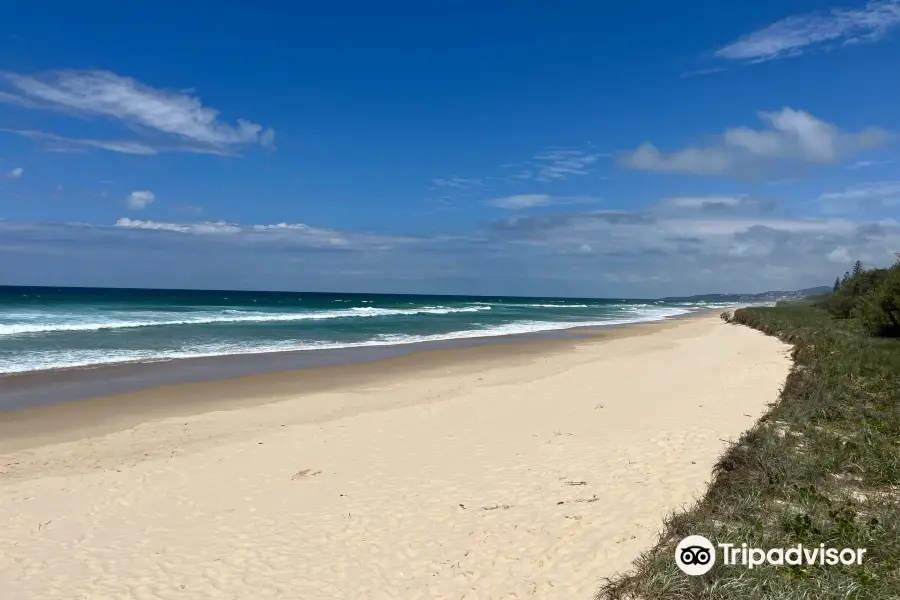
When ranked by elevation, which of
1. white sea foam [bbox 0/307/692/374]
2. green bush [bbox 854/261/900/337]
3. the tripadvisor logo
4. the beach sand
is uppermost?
green bush [bbox 854/261/900/337]

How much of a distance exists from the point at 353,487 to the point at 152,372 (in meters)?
13.1

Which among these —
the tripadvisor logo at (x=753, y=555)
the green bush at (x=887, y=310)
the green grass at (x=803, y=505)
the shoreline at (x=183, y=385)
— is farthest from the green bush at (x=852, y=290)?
the tripadvisor logo at (x=753, y=555)

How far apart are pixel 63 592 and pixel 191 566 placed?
40.4 inches

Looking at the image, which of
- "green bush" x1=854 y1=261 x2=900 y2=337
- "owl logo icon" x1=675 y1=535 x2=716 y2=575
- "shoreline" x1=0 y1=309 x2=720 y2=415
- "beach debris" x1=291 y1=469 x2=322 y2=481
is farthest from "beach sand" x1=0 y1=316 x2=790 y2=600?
"green bush" x1=854 y1=261 x2=900 y2=337

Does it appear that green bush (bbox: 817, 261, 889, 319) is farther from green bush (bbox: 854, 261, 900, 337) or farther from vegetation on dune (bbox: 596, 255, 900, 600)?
vegetation on dune (bbox: 596, 255, 900, 600)

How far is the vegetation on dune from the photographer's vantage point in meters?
4.31

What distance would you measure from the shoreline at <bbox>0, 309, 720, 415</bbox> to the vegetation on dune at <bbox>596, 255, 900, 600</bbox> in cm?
1356

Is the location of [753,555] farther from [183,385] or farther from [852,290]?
[852,290]

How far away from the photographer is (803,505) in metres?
5.80

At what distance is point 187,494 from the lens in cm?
761

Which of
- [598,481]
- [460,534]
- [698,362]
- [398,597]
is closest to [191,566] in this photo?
[398,597]

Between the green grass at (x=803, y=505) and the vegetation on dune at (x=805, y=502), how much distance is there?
0.01 meters

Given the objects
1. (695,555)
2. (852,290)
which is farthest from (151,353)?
(852,290)

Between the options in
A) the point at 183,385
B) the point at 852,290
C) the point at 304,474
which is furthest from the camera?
the point at 852,290
